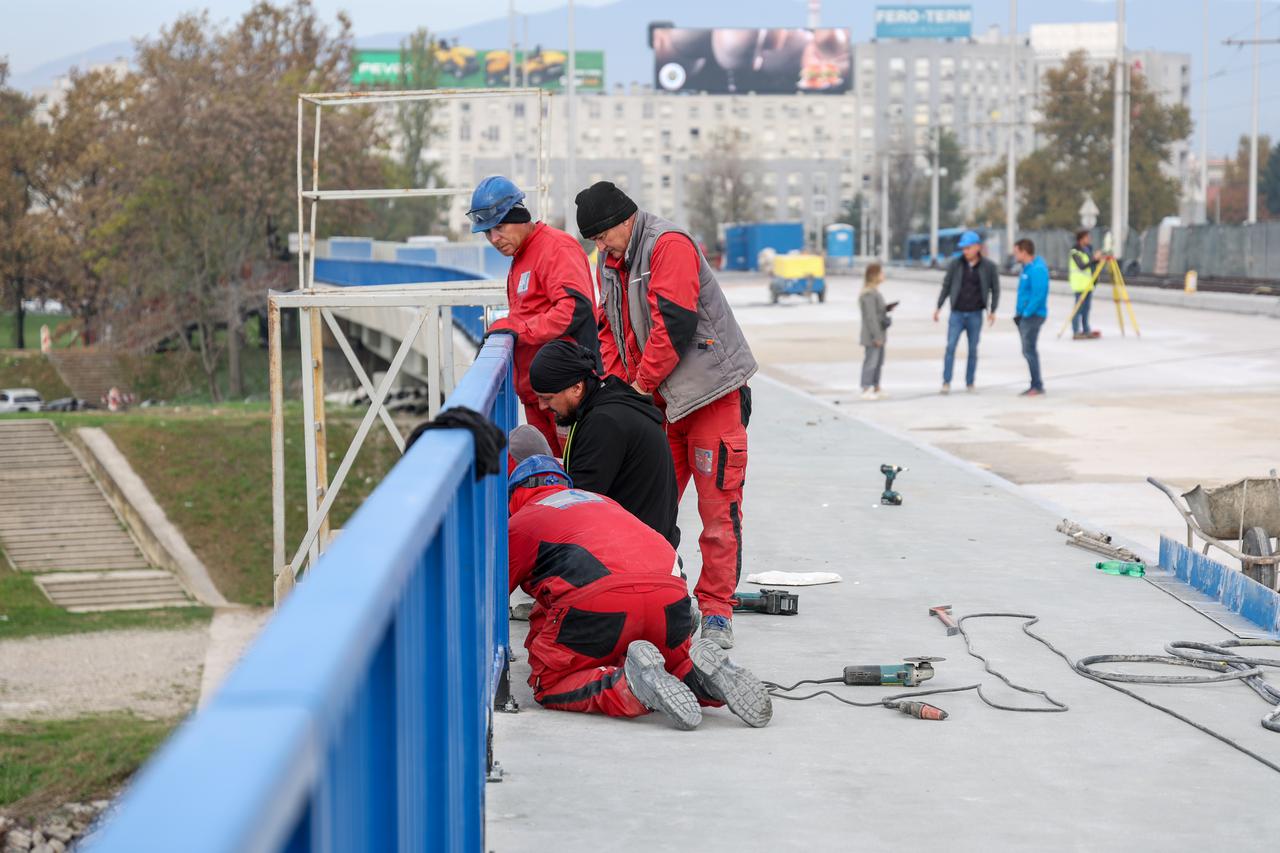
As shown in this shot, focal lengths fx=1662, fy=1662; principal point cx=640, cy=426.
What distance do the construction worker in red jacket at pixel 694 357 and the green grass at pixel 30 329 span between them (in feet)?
255

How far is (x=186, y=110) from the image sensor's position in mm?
57438

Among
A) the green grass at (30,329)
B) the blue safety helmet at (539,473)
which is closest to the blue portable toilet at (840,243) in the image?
the green grass at (30,329)

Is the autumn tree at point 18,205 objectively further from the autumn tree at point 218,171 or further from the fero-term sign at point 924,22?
the fero-term sign at point 924,22

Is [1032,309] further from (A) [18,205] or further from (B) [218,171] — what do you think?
(A) [18,205]

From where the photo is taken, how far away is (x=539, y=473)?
5.77m

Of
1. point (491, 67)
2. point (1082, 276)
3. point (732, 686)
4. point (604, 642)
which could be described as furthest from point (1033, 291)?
point (491, 67)

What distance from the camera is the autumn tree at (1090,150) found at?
8331cm

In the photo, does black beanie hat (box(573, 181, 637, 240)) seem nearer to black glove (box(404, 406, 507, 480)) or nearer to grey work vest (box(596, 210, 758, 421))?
grey work vest (box(596, 210, 758, 421))

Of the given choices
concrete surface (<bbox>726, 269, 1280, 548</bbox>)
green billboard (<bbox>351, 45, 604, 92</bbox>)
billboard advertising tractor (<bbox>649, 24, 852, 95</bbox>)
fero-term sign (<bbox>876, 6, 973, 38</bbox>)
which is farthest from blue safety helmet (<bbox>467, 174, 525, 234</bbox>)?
fero-term sign (<bbox>876, 6, 973, 38</bbox>)

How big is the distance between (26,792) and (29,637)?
11.4m

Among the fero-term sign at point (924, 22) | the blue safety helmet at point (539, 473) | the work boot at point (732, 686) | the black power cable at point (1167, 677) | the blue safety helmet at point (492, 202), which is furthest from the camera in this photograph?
the fero-term sign at point (924, 22)

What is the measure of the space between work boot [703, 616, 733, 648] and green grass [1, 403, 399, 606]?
3398 centimetres

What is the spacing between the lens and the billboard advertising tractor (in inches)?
6521

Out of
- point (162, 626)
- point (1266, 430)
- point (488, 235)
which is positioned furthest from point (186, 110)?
point (488, 235)
